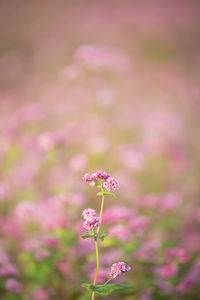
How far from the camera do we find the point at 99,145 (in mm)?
2922

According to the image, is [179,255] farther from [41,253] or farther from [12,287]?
[12,287]

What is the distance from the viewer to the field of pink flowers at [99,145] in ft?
5.95

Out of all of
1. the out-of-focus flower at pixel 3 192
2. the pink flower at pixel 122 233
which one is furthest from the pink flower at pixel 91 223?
the out-of-focus flower at pixel 3 192

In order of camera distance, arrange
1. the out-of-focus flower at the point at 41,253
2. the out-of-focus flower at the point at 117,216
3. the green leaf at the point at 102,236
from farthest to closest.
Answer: the out-of-focus flower at the point at 117,216 < the out-of-focus flower at the point at 41,253 < the green leaf at the point at 102,236

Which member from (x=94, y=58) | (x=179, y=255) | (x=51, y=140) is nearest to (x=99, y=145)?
(x=51, y=140)

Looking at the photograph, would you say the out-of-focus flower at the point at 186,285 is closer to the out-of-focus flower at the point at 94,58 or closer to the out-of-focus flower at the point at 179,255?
the out-of-focus flower at the point at 179,255

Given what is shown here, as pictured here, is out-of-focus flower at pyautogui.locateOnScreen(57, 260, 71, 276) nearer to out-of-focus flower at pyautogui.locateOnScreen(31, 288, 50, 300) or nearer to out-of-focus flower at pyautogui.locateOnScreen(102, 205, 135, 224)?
out-of-focus flower at pyautogui.locateOnScreen(31, 288, 50, 300)

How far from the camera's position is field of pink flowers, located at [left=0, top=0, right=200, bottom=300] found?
71.4 inches

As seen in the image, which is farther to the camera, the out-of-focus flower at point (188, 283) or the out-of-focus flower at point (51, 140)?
the out-of-focus flower at point (51, 140)

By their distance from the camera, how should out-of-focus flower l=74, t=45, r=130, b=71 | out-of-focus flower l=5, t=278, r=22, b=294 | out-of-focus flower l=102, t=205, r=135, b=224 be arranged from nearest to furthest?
1. out-of-focus flower l=5, t=278, r=22, b=294
2. out-of-focus flower l=102, t=205, r=135, b=224
3. out-of-focus flower l=74, t=45, r=130, b=71

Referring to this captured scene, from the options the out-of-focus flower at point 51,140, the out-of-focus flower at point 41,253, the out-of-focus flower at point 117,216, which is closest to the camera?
the out-of-focus flower at point 41,253

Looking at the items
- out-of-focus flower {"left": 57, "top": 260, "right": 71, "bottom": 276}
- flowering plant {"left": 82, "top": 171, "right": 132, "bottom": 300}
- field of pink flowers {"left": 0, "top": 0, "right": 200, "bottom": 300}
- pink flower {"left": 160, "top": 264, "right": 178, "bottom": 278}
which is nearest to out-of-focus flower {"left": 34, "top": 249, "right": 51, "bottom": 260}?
field of pink flowers {"left": 0, "top": 0, "right": 200, "bottom": 300}

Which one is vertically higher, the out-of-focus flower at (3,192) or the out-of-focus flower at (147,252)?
the out-of-focus flower at (3,192)


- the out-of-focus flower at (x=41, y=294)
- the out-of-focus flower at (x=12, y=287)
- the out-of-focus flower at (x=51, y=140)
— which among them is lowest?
the out-of-focus flower at (x=12, y=287)
